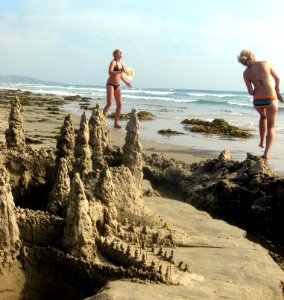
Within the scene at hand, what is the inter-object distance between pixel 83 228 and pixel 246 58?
479cm

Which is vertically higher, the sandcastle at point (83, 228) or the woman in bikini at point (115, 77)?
the woman in bikini at point (115, 77)

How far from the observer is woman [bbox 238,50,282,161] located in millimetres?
6781

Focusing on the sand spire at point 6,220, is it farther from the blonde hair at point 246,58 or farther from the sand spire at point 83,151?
the blonde hair at point 246,58

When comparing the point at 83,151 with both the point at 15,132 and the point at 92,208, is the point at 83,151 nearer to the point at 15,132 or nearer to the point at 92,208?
the point at 15,132

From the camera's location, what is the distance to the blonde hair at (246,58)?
691cm

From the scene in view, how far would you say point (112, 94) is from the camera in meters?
10.2

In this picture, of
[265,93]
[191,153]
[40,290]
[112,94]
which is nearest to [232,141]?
[191,153]

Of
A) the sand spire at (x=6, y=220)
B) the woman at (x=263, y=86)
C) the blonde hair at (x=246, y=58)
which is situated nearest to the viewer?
the sand spire at (x=6, y=220)

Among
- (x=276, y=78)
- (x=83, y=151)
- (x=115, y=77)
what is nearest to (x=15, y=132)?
(x=83, y=151)

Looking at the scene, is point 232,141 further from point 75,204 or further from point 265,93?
point 75,204

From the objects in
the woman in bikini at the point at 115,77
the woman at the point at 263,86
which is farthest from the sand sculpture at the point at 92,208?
the woman in bikini at the point at 115,77

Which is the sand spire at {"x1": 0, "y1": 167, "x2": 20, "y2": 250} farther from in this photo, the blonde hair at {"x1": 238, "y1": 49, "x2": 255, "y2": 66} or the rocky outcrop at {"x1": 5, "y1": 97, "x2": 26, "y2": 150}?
the blonde hair at {"x1": 238, "y1": 49, "x2": 255, "y2": 66}

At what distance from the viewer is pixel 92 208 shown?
330 centimetres

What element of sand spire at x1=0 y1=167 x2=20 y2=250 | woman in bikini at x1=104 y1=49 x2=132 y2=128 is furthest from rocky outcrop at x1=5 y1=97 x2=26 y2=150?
woman in bikini at x1=104 y1=49 x2=132 y2=128
